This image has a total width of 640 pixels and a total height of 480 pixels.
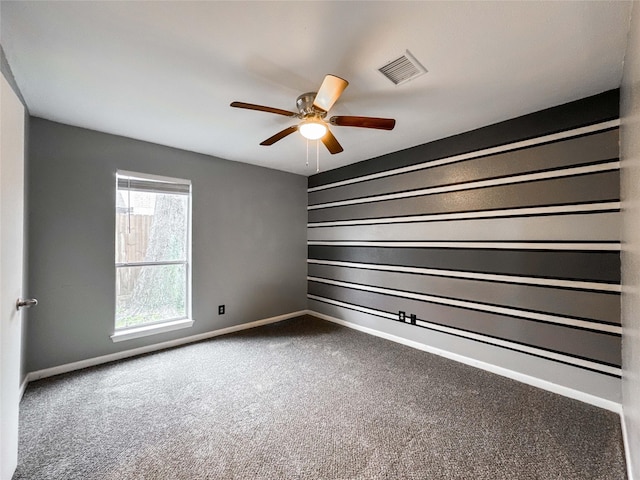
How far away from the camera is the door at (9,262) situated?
127cm

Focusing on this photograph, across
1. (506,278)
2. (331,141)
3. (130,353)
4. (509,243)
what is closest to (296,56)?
(331,141)

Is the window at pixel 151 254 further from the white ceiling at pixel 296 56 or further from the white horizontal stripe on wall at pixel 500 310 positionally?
the white horizontal stripe on wall at pixel 500 310

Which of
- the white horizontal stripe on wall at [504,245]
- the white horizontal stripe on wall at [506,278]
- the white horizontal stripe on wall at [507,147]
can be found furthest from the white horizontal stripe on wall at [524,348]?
the white horizontal stripe on wall at [507,147]

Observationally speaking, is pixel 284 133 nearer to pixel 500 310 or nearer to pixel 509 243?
pixel 509 243

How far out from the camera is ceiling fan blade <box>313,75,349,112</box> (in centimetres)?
153

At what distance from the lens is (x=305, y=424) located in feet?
6.08

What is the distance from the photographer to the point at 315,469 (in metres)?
1.50

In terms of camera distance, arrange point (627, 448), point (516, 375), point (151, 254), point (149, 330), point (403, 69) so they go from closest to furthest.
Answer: point (627, 448)
point (403, 69)
point (516, 375)
point (149, 330)
point (151, 254)

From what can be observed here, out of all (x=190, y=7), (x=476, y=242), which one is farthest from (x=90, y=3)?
(x=476, y=242)

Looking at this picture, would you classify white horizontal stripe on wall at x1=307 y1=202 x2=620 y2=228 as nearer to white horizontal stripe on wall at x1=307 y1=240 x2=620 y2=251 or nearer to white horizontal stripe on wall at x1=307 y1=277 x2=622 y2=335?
white horizontal stripe on wall at x1=307 y1=240 x2=620 y2=251

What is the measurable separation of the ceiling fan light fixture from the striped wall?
1.53 meters

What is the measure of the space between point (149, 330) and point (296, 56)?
300cm

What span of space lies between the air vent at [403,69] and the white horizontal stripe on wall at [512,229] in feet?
5.03

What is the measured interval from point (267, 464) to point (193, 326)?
2.17 meters
